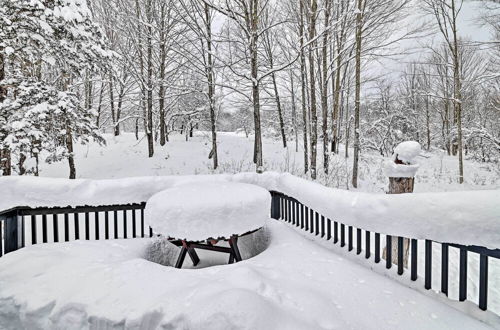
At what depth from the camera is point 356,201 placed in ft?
7.80

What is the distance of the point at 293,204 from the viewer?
3895mm

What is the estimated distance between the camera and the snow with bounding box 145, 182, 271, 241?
2631 millimetres

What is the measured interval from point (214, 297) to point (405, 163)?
247 cm

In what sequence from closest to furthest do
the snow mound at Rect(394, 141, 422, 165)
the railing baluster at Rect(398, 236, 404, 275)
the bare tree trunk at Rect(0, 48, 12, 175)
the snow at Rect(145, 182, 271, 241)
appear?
the railing baluster at Rect(398, 236, 404, 275), the snow at Rect(145, 182, 271, 241), the snow mound at Rect(394, 141, 422, 165), the bare tree trunk at Rect(0, 48, 12, 175)

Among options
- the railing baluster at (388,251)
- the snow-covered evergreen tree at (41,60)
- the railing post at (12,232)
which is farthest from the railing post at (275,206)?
the snow-covered evergreen tree at (41,60)

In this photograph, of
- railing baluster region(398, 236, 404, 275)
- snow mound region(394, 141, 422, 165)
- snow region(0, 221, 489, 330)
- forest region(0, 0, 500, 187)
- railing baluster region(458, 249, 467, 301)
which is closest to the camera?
snow region(0, 221, 489, 330)

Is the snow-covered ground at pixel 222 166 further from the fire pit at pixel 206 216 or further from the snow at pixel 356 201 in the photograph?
the fire pit at pixel 206 216

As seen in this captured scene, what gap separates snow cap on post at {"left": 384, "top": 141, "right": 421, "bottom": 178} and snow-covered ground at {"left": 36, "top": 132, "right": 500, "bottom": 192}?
530 centimetres

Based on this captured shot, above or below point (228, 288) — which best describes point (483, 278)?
above

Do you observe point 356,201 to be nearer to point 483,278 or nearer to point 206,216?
point 483,278

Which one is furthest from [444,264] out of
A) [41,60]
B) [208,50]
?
[41,60]

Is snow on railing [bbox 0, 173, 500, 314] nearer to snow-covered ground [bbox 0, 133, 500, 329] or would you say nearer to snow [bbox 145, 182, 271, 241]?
snow-covered ground [bbox 0, 133, 500, 329]

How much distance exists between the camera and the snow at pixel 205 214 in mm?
2631

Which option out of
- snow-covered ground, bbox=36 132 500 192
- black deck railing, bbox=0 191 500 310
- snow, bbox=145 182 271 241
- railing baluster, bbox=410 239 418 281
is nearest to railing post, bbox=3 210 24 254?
black deck railing, bbox=0 191 500 310
